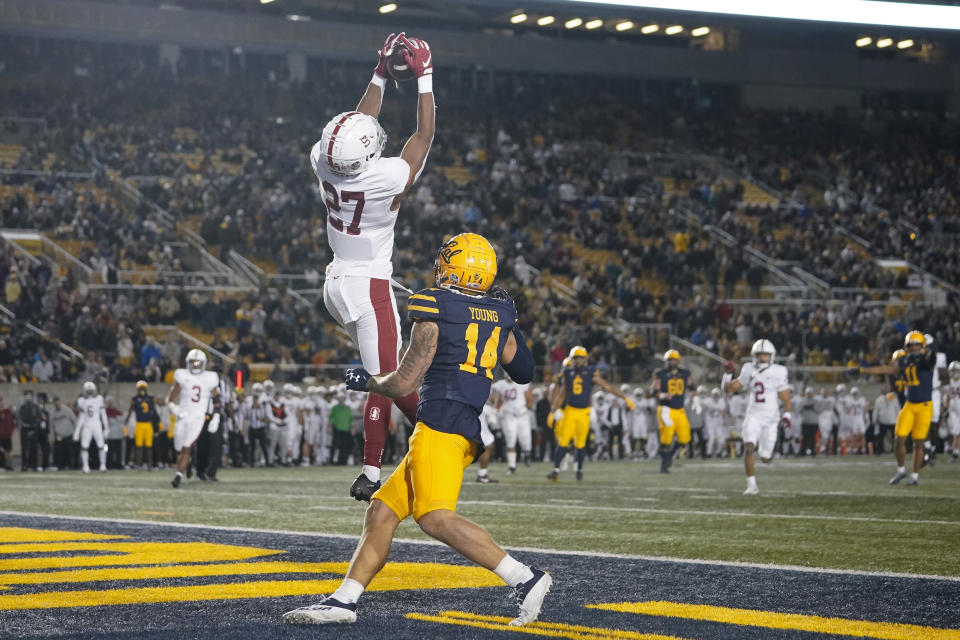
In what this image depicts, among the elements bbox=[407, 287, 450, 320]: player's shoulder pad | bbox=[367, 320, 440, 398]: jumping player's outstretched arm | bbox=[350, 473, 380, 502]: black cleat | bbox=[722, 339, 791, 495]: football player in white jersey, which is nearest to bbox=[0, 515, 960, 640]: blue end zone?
bbox=[350, 473, 380, 502]: black cleat

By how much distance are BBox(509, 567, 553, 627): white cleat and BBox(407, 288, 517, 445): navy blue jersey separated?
2.11 feet

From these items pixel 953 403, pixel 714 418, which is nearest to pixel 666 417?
pixel 953 403

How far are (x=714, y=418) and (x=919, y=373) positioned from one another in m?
12.4

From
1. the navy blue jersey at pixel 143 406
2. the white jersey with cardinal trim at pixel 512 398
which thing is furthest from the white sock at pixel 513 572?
the navy blue jersey at pixel 143 406

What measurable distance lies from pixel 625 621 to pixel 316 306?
71.6ft

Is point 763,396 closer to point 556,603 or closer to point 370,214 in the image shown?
point 370,214

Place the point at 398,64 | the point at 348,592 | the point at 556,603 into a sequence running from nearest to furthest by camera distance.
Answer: the point at 348,592 < the point at 556,603 < the point at 398,64

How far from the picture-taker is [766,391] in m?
16.0

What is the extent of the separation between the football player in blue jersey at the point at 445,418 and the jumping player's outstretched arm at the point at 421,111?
128 cm

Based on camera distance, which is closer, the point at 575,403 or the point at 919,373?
the point at 919,373

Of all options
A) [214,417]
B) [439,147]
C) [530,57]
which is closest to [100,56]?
[439,147]

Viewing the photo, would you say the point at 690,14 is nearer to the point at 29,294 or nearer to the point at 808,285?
the point at 808,285

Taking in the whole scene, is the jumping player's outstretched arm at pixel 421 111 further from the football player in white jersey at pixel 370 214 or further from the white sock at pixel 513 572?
the white sock at pixel 513 572

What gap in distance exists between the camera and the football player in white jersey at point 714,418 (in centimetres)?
2839
